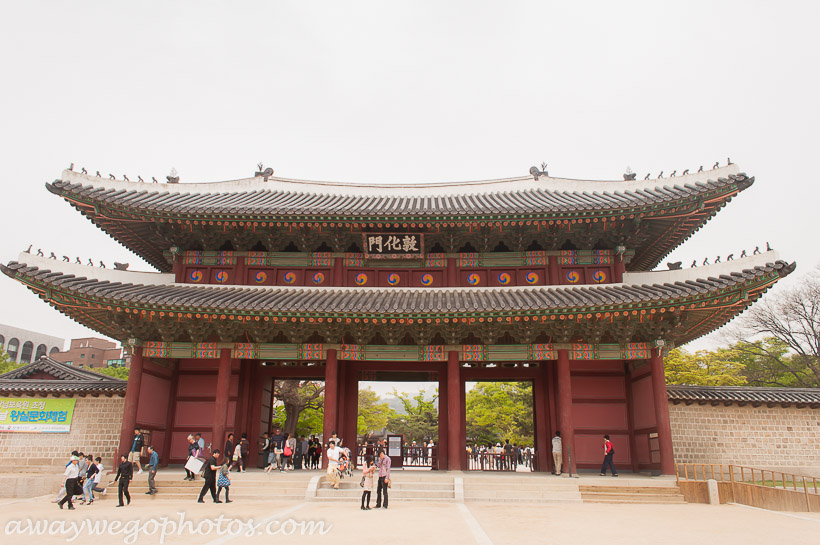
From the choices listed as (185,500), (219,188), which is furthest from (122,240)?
(185,500)

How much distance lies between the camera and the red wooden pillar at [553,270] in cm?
1880

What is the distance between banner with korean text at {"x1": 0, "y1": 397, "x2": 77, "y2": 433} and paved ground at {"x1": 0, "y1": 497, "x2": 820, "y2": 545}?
188 inches

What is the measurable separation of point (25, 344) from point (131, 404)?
286 ft

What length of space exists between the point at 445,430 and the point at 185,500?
8.79 metres

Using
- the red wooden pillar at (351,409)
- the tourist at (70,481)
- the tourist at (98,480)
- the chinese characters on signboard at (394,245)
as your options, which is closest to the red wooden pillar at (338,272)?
the chinese characters on signboard at (394,245)

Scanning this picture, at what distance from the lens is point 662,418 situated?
1588 centimetres

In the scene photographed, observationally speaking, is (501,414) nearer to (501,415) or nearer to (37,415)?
(501,415)

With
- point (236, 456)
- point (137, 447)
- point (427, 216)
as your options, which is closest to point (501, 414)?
point (427, 216)

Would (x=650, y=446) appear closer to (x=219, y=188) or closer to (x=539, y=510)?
(x=539, y=510)

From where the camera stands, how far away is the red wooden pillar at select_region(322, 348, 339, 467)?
16766 millimetres

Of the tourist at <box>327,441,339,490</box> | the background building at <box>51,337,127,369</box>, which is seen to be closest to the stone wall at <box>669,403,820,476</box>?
the tourist at <box>327,441,339,490</box>

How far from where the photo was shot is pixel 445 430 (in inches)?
744

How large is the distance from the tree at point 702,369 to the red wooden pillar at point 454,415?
26.7 metres

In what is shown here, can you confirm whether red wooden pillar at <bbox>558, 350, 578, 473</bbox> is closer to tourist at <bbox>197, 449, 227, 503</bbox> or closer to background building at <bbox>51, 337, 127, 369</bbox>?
tourist at <bbox>197, 449, 227, 503</bbox>
